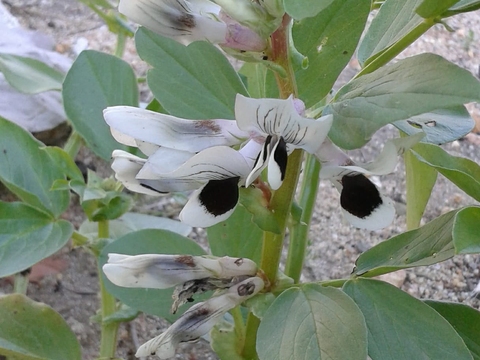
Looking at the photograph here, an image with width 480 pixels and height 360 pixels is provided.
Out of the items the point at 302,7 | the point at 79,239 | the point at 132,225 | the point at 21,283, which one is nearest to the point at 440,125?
the point at 302,7

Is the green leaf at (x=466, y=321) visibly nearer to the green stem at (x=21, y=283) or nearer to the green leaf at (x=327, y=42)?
the green leaf at (x=327, y=42)

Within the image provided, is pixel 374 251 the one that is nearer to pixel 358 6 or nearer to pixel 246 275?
pixel 246 275

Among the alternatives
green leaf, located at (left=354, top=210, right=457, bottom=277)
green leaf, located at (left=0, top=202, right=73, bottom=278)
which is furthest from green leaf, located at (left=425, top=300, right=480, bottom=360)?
green leaf, located at (left=0, top=202, right=73, bottom=278)

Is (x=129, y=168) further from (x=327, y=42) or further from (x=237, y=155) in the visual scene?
(x=327, y=42)

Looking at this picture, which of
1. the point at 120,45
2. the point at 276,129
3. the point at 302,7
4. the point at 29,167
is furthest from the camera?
the point at 120,45

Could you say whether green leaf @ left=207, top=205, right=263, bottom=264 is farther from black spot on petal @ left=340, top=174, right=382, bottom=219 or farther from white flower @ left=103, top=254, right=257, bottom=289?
black spot on petal @ left=340, top=174, right=382, bottom=219

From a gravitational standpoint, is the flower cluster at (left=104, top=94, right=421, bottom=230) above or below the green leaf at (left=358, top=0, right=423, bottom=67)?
below
